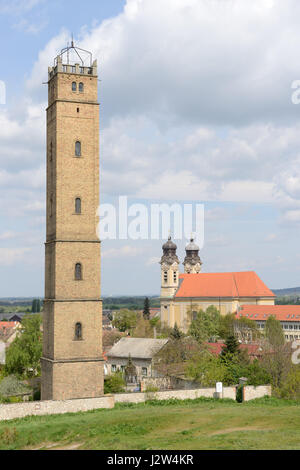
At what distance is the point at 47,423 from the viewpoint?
27.0m

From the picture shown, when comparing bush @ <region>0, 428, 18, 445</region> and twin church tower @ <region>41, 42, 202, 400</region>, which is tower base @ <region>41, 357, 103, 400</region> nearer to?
twin church tower @ <region>41, 42, 202, 400</region>

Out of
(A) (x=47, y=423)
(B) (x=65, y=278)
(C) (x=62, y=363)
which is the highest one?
(B) (x=65, y=278)

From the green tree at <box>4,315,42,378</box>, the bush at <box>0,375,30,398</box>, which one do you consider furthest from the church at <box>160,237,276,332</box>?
the bush at <box>0,375,30,398</box>

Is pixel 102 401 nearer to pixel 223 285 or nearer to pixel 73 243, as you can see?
pixel 73 243

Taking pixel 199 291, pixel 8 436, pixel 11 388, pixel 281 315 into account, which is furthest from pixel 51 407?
pixel 199 291

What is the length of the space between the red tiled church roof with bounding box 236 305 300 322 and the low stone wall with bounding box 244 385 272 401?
57.2 metres

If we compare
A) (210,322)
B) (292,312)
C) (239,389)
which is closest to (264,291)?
(292,312)

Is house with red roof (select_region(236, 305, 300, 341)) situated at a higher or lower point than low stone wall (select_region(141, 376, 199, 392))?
higher

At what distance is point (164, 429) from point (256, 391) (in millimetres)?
10467

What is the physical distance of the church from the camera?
96.0 meters

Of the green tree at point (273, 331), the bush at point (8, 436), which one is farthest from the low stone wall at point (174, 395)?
the green tree at point (273, 331)

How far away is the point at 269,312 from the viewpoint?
303 feet
